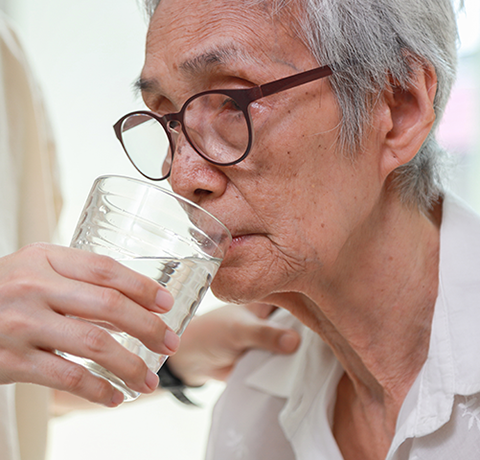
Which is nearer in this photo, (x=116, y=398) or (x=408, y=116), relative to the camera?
(x=116, y=398)

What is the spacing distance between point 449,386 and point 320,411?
345mm

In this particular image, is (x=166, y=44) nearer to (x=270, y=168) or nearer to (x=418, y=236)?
(x=270, y=168)

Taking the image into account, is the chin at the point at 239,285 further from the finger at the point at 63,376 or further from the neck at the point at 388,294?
the finger at the point at 63,376

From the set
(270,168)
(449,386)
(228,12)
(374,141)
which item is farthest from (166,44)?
(449,386)

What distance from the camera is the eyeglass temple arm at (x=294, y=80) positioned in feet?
2.66

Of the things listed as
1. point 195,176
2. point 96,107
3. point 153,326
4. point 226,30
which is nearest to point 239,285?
point 195,176

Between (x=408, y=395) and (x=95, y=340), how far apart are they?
24.7 inches

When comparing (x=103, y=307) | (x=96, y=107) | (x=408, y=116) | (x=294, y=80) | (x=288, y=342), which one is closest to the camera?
(x=103, y=307)

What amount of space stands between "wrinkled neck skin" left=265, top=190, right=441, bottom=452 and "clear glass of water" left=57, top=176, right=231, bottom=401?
35cm

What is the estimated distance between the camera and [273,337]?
1329 millimetres

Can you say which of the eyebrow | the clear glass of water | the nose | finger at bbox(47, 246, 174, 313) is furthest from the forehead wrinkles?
finger at bbox(47, 246, 174, 313)

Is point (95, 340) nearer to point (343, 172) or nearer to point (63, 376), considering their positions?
point (63, 376)

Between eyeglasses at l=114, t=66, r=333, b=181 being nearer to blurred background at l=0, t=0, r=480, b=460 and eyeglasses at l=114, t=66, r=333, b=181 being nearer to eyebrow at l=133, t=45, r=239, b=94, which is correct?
eyebrow at l=133, t=45, r=239, b=94

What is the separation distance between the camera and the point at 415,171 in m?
1.03
